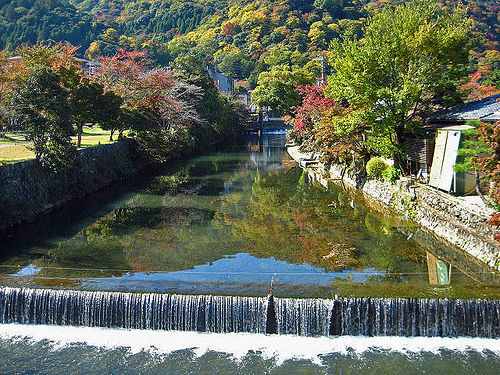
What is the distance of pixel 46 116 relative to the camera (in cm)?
2159

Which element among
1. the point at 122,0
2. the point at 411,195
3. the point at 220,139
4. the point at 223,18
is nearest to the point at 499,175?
the point at 411,195

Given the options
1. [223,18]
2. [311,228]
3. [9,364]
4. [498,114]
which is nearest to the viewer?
[9,364]

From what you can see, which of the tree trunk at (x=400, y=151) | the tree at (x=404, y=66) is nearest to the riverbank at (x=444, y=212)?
the tree trunk at (x=400, y=151)

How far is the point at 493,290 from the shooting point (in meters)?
12.4

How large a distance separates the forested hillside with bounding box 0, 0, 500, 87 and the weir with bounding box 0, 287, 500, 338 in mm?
57854

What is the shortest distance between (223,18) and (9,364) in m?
146

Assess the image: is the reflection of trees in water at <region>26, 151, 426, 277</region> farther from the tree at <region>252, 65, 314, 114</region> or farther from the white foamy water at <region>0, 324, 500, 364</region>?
the tree at <region>252, 65, 314, 114</region>

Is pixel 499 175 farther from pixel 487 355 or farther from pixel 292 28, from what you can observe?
pixel 292 28

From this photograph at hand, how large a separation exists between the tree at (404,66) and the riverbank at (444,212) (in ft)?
7.58

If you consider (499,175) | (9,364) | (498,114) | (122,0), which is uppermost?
(122,0)

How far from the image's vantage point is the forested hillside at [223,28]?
9275cm

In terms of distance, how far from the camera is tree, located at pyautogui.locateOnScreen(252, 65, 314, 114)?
2245 inches

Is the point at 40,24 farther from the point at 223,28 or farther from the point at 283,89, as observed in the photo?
the point at 283,89

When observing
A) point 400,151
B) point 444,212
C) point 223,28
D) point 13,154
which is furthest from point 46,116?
point 223,28
